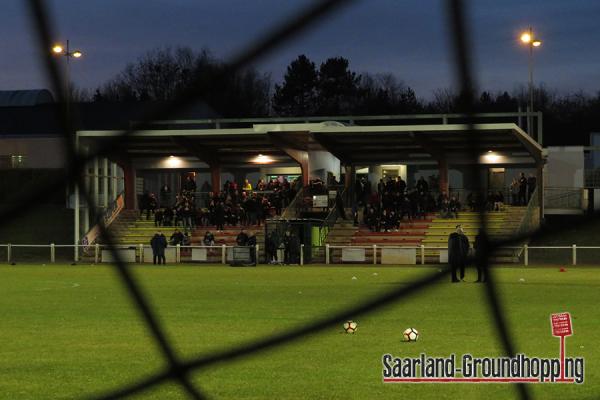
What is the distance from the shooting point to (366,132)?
1353 inches

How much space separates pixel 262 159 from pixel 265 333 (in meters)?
27.4

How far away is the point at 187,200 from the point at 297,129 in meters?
4.72

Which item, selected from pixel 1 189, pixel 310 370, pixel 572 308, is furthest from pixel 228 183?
pixel 1 189

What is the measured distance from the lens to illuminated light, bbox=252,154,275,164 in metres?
39.6

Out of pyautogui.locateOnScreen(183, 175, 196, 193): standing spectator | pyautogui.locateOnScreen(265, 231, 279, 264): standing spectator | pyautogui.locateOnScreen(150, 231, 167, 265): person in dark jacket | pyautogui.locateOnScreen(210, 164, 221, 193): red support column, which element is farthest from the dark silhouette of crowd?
pyautogui.locateOnScreen(150, 231, 167, 265): person in dark jacket

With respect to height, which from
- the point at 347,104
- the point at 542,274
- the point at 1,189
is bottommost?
the point at 542,274

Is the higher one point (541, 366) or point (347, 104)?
point (347, 104)

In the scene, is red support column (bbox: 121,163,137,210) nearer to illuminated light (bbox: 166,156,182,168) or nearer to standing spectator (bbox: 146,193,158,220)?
illuminated light (bbox: 166,156,182,168)

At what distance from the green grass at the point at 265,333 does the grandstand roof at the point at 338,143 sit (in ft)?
35.4

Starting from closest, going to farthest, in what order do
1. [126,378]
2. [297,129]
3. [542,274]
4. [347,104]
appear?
1. [347,104]
2. [126,378]
3. [542,274]
4. [297,129]

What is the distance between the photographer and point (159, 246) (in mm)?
31094

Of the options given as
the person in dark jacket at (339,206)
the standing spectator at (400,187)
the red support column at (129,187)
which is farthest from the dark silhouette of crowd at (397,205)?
the red support column at (129,187)

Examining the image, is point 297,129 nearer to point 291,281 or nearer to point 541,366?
point 291,281

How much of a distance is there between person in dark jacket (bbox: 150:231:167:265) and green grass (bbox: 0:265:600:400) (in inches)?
310
